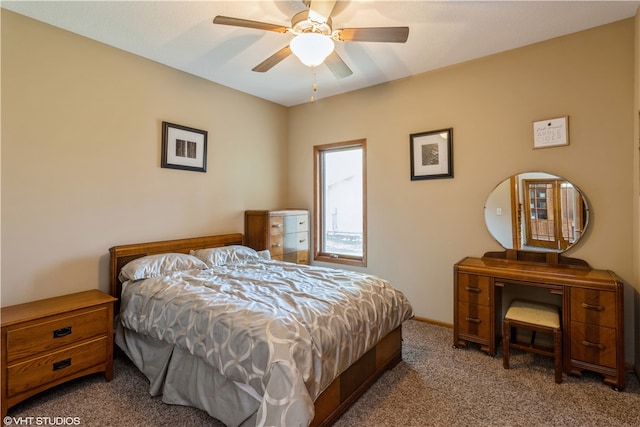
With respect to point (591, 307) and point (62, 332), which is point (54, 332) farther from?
point (591, 307)

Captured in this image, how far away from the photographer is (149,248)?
9.94 ft

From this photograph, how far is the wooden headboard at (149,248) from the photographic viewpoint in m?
2.78

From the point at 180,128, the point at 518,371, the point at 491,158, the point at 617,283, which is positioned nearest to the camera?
the point at 617,283

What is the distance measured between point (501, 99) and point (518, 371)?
2495mm

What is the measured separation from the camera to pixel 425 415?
196 centimetres

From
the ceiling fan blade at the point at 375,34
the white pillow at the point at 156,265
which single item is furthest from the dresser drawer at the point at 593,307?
the white pillow at the point at 156,265

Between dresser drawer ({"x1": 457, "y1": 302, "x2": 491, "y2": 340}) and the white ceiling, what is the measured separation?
2435mm

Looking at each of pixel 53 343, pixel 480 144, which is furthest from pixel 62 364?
pixel 480 144

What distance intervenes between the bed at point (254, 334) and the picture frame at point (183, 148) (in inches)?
37.2

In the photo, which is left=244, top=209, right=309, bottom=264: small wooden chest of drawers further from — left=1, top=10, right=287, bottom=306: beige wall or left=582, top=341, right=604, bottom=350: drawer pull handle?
left=582, top=341, right=604, bottom=350: drawer pull handle

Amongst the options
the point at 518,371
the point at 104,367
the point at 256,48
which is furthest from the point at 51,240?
the point at 518,371

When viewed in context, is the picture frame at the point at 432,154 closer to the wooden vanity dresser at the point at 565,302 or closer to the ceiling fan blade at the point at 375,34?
the wooden vanity dresser at the point at 565,302

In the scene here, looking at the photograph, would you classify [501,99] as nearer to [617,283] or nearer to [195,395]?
[617,283]

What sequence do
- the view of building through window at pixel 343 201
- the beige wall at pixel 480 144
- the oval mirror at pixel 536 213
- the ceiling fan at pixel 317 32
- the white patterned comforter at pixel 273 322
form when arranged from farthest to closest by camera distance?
1. the view of building through window at pixel 343 201
2. the oval mirror at pixel 536 213
3. the beige wall at pixel 480 144
4. the ceiling fan at pixel 317 32
5. the white patterned comforter at pixel 273 322
